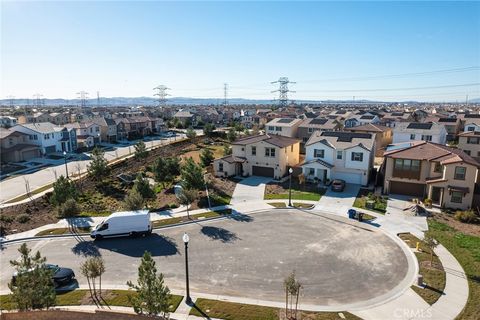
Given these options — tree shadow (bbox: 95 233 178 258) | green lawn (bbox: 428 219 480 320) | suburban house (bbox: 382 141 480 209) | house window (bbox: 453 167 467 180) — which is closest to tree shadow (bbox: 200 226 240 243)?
tree shadow (bbox: 95 233 178 258)

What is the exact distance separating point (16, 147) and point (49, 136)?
6981mm

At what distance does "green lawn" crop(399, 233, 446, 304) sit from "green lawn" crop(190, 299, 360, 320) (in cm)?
504

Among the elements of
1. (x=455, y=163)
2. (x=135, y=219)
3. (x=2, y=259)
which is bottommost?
(x=2, y=259)

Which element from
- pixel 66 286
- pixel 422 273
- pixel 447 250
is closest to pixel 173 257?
pixel 66 286

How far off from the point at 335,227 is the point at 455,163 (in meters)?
14.4

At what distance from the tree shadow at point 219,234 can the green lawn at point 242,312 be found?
8496mm

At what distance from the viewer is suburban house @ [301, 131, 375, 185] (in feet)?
136

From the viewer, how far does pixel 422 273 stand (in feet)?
68.8

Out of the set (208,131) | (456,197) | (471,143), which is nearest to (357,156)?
(456,197)

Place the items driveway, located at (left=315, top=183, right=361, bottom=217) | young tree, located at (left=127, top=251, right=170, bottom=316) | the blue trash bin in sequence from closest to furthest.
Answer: young tree, located at (left=127, top=251, right=170, bottom=316)
the blue trash bin
driveway, located at (left=315, top=183, right=361, bottom=217)

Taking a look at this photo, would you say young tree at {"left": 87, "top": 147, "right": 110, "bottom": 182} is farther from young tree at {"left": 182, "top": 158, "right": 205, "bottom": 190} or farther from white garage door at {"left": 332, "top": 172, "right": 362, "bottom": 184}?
white garage door at {"left": 332, "top": 172, "right": 362, "bottom": 184}

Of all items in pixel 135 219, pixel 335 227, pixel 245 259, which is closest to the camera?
pixel 245 259

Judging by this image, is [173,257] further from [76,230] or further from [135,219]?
[76,230]

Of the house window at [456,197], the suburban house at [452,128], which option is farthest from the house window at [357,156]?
the suburban house at [452,128]
